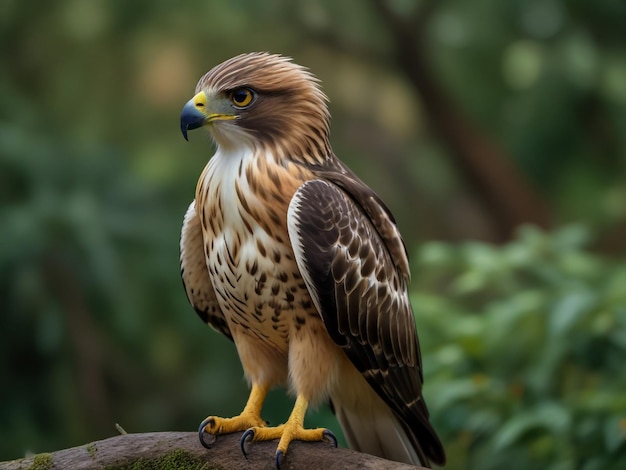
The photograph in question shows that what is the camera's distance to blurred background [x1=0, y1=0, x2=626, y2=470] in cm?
486

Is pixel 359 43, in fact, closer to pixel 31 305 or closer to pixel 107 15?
pixel 107 15

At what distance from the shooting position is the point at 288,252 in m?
3.11

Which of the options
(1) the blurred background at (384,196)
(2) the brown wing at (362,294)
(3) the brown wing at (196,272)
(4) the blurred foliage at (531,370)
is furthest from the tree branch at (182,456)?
(4) the blurred foliage at (531,370)

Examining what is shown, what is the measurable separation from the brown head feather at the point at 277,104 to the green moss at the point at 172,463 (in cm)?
106

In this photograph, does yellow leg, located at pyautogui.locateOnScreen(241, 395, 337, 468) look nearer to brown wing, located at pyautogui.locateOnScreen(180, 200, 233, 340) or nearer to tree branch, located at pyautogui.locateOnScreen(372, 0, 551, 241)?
brown wing, located at pyautogui.locateOnScreen(180, 200, 233, 340)

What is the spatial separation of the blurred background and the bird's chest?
1437 mm

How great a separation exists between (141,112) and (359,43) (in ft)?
7.39

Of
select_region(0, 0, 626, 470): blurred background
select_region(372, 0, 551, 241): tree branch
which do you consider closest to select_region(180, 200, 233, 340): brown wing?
select_region(0, 0, 626, 470): blurred background

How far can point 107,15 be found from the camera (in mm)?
7992

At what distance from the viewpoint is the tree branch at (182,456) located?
306 centimetres

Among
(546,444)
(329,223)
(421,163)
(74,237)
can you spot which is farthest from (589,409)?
(421,163)

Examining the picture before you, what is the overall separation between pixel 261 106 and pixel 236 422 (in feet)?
3.55

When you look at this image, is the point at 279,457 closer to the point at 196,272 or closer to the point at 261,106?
the point at 196,272

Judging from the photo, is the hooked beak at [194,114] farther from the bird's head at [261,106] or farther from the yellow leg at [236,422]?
the yellow leg at [236,422]
